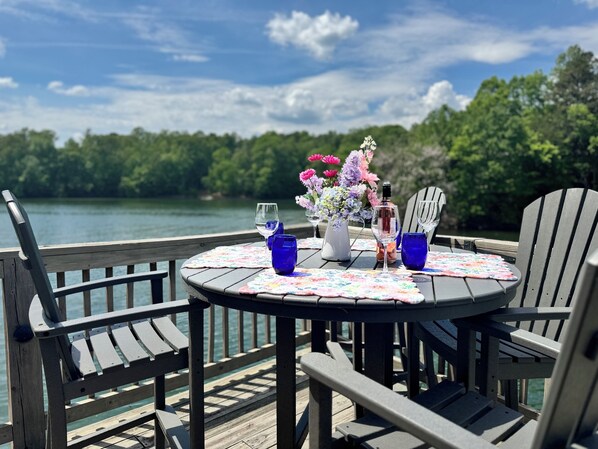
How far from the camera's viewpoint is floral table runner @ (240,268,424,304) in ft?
4.44

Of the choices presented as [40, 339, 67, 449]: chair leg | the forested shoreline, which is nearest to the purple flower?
[40, 339, 67, 449]: chair leg

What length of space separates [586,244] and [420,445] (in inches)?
54.9

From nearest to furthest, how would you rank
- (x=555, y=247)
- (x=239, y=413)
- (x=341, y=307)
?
(x=341, y=307) < (x=555, y=247) < (x=239, y=413)

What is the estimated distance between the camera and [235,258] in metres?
1.99

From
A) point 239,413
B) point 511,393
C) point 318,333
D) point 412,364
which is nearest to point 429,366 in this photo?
point 412,364

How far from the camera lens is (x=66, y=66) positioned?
64.1 metres

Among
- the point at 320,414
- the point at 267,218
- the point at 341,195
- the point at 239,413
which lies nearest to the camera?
the point at 320,414

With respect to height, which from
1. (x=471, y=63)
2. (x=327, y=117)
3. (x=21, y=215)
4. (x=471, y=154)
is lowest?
(x=21, y=215)

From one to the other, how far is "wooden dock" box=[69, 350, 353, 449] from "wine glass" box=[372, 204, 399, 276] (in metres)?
1.17

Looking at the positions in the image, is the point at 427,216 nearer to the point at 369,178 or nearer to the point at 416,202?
the point at 369,178

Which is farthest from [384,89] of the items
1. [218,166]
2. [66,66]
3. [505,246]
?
[505,246]

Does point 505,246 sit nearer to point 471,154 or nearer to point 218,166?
point 471,154

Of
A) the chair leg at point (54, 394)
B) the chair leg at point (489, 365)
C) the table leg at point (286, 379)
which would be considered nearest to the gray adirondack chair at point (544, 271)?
the chair leg at point (489, 365)

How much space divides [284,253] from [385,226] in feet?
1.31
